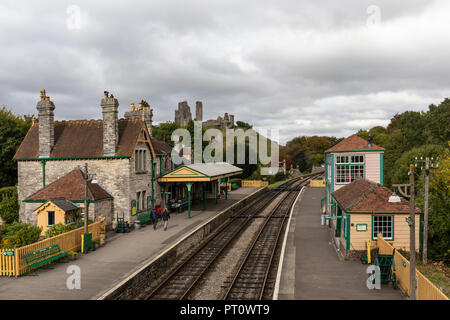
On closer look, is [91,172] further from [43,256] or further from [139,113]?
[43,256]

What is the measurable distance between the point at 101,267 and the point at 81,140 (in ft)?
46.5

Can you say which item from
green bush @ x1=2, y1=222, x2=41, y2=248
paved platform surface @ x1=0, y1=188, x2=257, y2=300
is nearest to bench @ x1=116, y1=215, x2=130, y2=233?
paved platform surface @ x1=0, y1=188, x2=257, y2=300

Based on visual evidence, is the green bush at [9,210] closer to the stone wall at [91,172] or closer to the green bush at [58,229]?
the stone wall at [91,172]

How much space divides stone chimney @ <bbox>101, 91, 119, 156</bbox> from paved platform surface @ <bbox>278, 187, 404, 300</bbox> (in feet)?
45.8

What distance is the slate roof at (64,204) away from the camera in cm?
2119

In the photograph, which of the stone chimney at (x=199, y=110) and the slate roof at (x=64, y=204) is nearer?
the slate roof at (x=64, y=204)

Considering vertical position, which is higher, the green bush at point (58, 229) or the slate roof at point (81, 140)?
the slate roof at point (81, 140)

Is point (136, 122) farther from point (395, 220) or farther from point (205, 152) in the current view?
point (205, 152)

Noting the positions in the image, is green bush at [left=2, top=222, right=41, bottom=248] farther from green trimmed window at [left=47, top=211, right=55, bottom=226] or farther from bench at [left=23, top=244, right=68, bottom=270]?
green trimmed window at [left=47, top=211, right=55, bottom=226]

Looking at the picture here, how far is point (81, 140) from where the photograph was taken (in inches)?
1063

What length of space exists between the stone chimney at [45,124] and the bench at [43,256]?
12.0 meters

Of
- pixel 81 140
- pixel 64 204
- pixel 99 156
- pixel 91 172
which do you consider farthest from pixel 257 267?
pixel 81 140

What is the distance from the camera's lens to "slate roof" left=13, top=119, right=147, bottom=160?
25.8m

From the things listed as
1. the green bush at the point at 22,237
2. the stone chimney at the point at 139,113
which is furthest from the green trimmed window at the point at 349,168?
the green bush at the point at 22,237
